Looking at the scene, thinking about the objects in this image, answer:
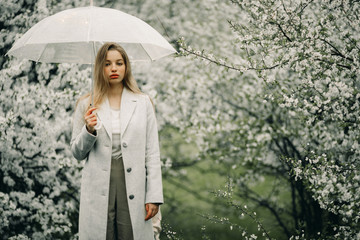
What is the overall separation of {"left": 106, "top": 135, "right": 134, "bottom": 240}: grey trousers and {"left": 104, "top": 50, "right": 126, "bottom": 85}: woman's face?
508 mm

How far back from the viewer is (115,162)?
244 centimetres

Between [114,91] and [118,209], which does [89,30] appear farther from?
[118,209]

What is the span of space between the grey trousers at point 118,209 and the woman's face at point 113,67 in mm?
508

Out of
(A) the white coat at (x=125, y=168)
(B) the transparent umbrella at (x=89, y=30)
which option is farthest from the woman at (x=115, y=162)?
(B) the transparent umbrella at (x=89, y=30)

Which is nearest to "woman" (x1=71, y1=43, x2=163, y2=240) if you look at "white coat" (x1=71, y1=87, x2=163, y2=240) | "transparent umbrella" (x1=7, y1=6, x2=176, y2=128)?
"white coat" (x1=71, y1=87, x2=163, y2=240)

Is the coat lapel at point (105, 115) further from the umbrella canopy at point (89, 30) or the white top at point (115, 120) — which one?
the umbrella canopy at point (89, 30)

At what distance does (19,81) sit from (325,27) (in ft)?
10.4

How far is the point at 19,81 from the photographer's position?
14.6 feet

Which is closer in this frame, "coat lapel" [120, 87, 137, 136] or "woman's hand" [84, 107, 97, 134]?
"woman's hand" [84, 107, 97, 134]

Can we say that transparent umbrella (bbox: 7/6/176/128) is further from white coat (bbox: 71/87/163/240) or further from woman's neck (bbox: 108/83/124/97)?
white coat (bbox: 71/87/163/240)

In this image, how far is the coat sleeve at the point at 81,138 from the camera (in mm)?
2332

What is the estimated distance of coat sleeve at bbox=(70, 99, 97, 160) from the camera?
2.33 meters

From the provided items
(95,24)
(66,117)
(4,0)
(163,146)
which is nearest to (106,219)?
(95,24)

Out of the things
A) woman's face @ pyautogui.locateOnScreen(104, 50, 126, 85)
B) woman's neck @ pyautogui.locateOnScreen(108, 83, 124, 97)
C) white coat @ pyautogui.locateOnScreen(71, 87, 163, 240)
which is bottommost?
white coat @ pyautogui.locateOnScreen(71, 87, 163, 240)
